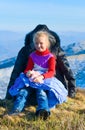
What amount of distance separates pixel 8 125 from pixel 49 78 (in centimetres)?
192

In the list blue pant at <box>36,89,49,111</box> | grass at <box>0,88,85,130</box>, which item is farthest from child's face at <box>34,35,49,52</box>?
grass at <box>0,88,85,130</box>

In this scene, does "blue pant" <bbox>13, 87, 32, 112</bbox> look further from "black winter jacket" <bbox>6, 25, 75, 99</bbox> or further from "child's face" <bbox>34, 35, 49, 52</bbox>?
"black winter jacket" <bbox>6, 25, 75, 99</bbox>

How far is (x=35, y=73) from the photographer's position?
14289 mm

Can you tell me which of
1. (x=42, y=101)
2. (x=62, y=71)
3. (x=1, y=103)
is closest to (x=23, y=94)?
(x=42, y=101)

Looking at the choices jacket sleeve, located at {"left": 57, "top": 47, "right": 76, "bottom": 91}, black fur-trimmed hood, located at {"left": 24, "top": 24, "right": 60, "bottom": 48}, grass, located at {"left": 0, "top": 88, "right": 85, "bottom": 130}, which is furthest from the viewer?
jacket sleeve, located at {"left": 57, "top": 47, "right": 76, "bottom": 91}

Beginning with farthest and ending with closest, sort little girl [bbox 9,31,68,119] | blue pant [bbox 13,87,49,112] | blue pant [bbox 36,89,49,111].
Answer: little girl [bbox 9,31,68,119]
blue pant [bbox 13,87,49,112]
blue pant [bbox 36,89,49,111]

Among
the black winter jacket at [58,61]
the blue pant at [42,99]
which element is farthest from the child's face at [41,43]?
the black winter jacket at [58,61]

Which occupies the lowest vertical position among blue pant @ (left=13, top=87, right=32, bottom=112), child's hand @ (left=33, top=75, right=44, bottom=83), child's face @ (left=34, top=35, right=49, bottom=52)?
blue pant @ (left=13, top=87, right=32, bottom=112)

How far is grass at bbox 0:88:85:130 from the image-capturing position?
12.8 m

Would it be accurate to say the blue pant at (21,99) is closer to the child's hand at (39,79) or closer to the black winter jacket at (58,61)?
the child's hand at (39,79)

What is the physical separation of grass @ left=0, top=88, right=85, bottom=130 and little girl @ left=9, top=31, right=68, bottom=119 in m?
0.34

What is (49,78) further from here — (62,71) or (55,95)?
(62,71)

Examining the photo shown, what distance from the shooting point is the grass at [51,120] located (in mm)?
12758

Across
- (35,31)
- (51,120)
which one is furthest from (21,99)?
(35,31)
